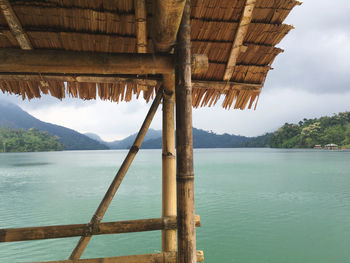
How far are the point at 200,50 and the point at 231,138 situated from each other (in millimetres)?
116969

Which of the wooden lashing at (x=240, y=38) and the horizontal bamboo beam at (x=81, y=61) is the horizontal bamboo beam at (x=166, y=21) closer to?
the horizontal bamboo beam at (x=81, y=61)

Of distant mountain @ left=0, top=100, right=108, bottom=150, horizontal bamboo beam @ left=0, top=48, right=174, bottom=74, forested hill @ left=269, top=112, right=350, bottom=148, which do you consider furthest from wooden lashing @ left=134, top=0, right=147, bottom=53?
distant mountain @ left=0, top=100, right=108, bottom=150

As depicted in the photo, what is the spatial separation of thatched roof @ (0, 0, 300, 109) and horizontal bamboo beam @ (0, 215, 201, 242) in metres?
1.22

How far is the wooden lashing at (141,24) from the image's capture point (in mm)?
1927

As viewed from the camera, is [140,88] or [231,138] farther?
[231,138]

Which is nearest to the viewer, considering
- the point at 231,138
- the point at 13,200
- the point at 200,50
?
the point at 200,50

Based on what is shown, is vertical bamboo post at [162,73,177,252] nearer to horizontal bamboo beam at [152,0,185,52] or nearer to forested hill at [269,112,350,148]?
horizontal bamboo beam at [152,0,185,52]

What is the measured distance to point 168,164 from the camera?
2.43 m

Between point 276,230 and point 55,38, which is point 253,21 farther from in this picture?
point 276,230

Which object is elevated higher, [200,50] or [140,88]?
[200,50]

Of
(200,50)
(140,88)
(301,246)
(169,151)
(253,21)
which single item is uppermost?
(253,21)

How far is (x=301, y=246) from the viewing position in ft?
23.8

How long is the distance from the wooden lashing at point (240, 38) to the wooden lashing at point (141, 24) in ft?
2.51

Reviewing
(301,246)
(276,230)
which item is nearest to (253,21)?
(301,246)
